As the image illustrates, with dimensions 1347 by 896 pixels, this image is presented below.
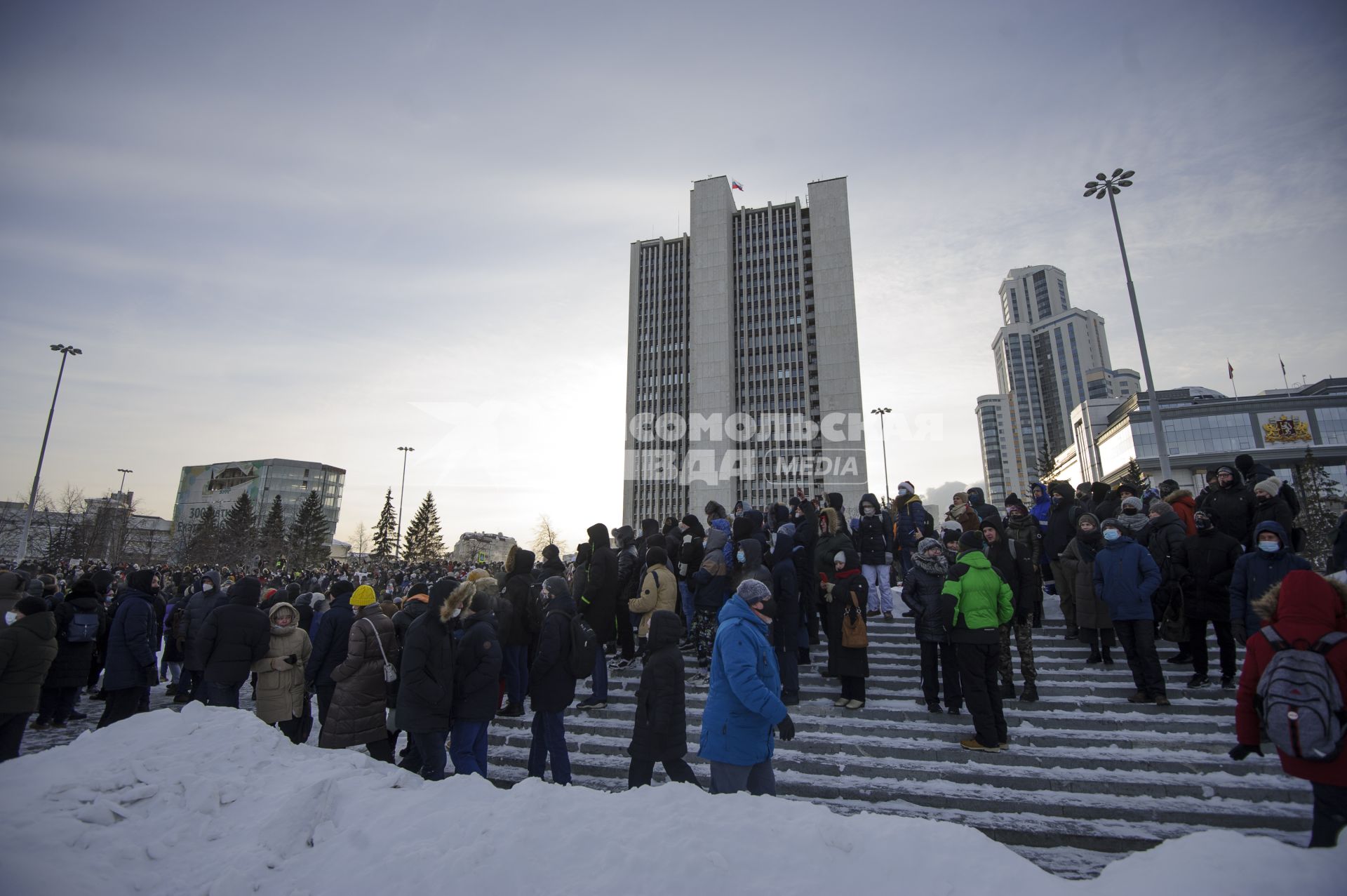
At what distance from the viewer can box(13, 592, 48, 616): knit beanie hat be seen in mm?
6051

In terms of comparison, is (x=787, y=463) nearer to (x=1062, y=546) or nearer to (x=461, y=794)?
(x=1062, y=546)

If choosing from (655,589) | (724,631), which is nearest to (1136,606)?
(724,631)

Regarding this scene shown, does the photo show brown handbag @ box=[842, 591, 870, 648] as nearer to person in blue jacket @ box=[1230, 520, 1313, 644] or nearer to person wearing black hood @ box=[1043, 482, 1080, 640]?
person in blue jacket @ box=[1230, 520, 1313, 644]

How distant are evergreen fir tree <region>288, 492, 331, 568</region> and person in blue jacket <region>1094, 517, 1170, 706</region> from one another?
70315mm

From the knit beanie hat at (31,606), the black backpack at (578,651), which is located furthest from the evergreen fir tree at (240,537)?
the black backpack at (578,651)

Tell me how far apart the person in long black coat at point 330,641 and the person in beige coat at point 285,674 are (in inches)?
7.0

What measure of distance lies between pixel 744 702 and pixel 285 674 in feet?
18.7

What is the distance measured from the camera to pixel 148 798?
4.34 meters

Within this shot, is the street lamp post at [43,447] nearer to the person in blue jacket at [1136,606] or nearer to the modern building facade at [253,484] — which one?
the person in blue jacket at [1136,606]

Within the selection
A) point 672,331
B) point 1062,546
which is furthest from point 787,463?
point 1062,546

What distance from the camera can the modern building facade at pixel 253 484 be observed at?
368ft

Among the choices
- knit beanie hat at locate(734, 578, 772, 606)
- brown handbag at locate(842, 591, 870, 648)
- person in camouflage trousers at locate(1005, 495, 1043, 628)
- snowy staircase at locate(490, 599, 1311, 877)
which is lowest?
snowy staircase at locate(490, 599, 1311, 877)

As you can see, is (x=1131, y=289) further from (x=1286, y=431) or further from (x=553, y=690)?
(x=1286, y=431)

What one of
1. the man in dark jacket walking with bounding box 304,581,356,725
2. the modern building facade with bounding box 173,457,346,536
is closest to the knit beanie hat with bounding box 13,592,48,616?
the man in dark jacket walking with bounding box 304,581,356,725
